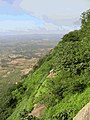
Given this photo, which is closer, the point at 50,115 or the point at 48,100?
the point at 50,115

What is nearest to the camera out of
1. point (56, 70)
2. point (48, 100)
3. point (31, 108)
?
point (48, 100)

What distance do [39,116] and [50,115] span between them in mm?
1550

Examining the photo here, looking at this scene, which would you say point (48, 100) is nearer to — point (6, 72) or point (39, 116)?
point (39, 116)

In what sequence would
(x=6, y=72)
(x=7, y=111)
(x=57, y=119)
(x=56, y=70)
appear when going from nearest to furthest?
(x=57, y=119), (x=56, y=70), (x=7, y=111), (x=6, y=72)

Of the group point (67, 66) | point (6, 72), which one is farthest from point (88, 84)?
point (6, 72)

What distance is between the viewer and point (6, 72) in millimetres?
180500

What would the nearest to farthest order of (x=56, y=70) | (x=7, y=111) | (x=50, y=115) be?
(x=50, y=115) < (x=56, y=70) < (x=7, y=111)

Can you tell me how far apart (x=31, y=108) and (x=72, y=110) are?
7.84 metres

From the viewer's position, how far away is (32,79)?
132 ft

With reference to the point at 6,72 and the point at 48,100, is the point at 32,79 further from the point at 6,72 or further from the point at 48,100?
the point at 6,72

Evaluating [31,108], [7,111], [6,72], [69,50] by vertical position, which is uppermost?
[69,50]

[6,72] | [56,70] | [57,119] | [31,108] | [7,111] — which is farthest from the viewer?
[6,72]

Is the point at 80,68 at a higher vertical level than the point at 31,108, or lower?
higher

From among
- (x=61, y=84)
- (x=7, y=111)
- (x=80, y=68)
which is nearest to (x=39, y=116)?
(x=61, y=84)
